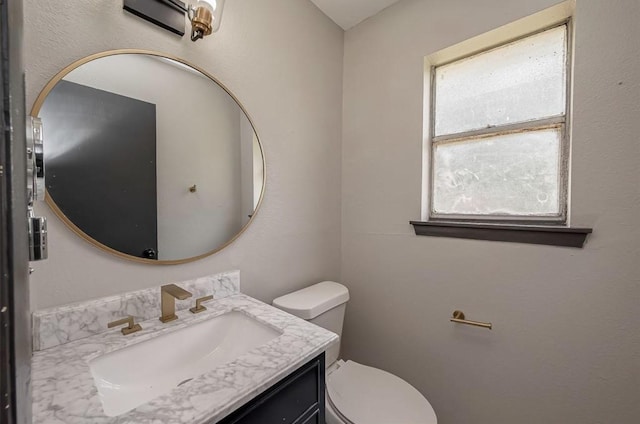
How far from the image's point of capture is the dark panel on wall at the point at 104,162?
73cm

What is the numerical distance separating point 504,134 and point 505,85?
0.79 ft

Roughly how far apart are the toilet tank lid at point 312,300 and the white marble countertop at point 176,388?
307 mm

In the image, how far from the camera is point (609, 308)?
36.8 inches

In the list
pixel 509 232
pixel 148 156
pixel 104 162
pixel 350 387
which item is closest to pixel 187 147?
pixel 148 156

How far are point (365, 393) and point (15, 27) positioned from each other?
144cm

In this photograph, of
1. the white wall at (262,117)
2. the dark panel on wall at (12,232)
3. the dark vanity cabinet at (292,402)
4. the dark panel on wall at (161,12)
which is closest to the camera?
the dark panel on wall at (12,232)

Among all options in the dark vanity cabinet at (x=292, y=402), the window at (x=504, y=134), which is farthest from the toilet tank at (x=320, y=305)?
the window at (x=504, y=134)

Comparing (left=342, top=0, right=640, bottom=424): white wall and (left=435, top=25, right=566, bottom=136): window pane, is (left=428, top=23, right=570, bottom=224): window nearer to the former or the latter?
(left=435, top=25, right=566, bottom=136): window pane

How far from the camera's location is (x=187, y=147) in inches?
39.0

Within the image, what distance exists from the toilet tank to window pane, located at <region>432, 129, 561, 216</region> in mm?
748

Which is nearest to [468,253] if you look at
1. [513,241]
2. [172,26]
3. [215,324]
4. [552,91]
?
[513,241]

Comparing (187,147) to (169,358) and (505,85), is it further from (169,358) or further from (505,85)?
(505,85)

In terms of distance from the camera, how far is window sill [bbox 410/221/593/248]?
3.22 feet

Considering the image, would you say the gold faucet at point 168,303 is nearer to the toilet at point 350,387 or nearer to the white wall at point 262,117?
the white wall at point 262,117
